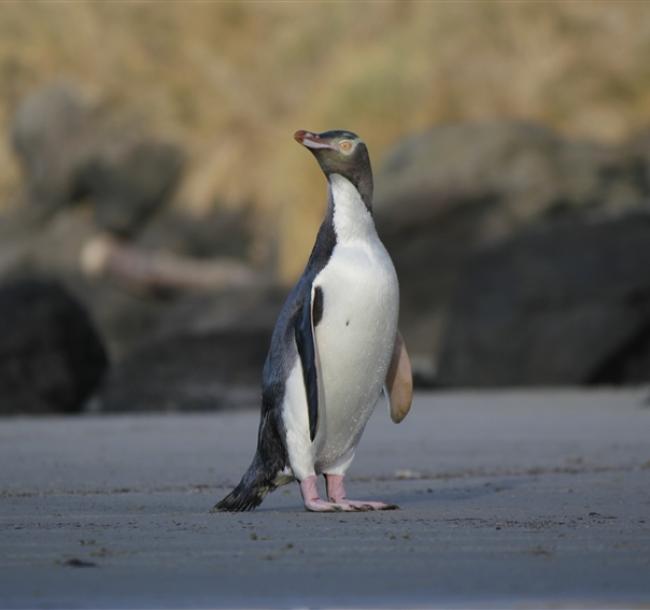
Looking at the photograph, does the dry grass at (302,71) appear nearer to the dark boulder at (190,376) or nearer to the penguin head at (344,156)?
the dark boulder at (190,376)

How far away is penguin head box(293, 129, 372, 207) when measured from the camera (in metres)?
5.88

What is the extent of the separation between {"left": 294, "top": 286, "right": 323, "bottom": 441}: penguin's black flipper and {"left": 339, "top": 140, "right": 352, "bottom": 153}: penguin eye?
1.57 feet

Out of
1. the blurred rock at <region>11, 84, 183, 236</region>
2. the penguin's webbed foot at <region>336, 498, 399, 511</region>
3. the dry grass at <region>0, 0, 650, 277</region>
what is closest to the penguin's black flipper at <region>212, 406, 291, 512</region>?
the penguin's webbed foot at <region>336, 498, 399, 511</region>

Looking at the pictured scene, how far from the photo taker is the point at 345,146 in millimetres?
5898

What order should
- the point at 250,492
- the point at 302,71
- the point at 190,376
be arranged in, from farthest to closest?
the point at 302,71 < the point at 190,376 < the point at 250,492

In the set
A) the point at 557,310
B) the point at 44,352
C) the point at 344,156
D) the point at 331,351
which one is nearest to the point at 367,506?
the point at 331,351

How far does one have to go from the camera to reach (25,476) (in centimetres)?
701

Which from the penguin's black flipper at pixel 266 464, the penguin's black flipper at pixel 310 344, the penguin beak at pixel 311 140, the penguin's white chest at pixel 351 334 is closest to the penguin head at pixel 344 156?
the penguin beak at pixel 311 140

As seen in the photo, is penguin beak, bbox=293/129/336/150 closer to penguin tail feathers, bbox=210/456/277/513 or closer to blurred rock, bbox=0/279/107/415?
penguin tail feathers, bbox=210/456/277/513

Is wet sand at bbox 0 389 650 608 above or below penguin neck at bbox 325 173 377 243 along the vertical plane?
below

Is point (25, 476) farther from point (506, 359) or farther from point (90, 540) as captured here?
point (506, 359)

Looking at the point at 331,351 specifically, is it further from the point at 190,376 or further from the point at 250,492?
the point at 190,376

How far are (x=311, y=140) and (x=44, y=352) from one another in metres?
7.50

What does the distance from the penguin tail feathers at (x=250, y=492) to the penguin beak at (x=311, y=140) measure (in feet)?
3.40
